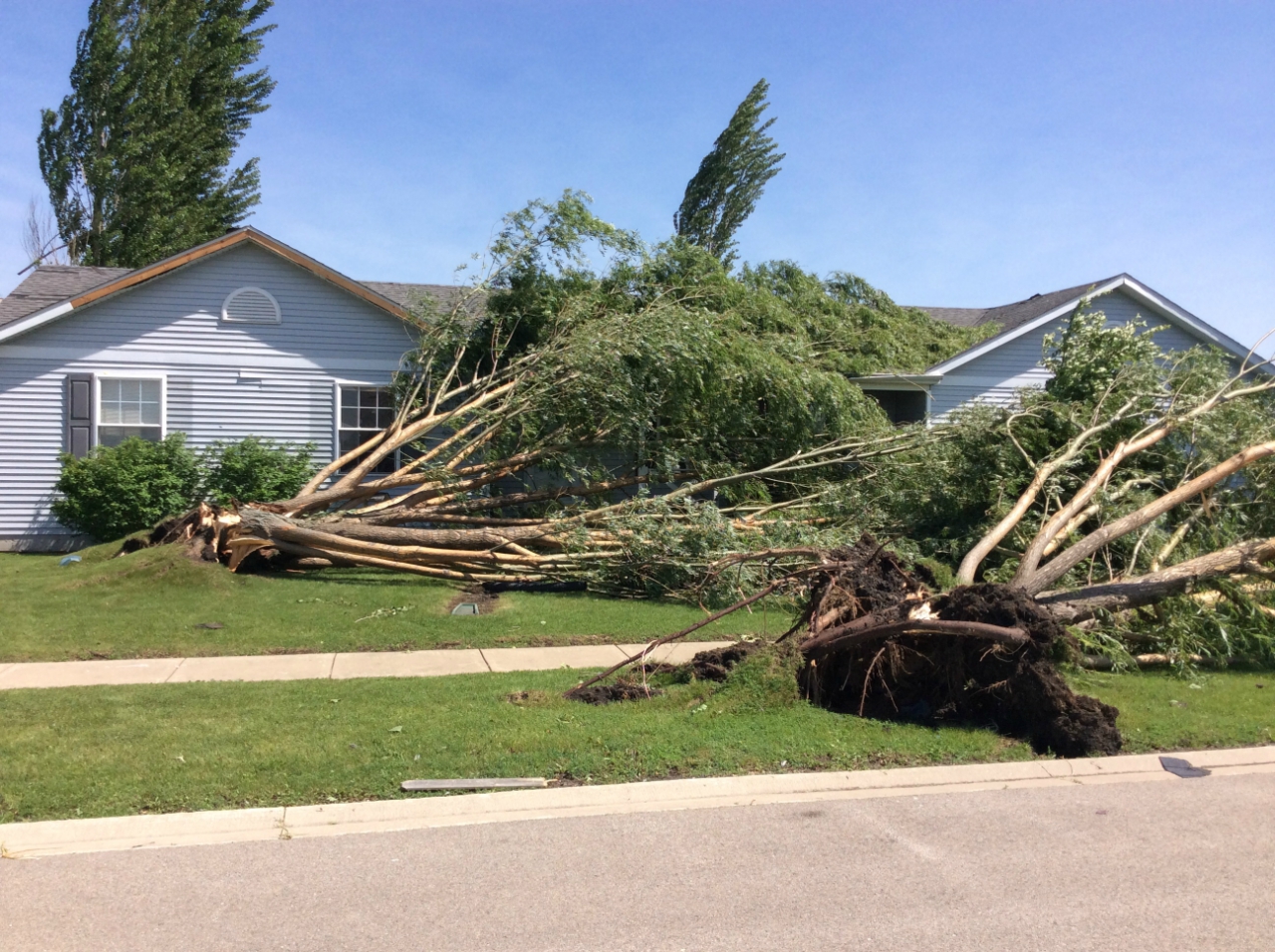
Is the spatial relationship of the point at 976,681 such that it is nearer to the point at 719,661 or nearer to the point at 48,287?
the point at 719,661

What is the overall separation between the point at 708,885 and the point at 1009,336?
16.0 m

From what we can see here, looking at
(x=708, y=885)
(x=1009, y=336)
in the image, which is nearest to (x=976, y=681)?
(x=708, y=885)

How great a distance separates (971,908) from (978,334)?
58.2 feet

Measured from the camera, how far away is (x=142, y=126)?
27.2 m

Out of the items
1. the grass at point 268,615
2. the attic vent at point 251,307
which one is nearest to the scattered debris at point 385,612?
the grass at point 268,615

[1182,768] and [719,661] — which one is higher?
[719,661]

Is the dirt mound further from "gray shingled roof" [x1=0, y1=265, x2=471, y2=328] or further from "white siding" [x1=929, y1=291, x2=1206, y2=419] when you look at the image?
"white siding" [x1=929, y1=291, x2=1206, y2=419]

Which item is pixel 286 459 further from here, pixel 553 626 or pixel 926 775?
pixel 926 775

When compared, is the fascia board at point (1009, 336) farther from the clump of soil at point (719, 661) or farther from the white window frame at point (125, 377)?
the white window frame at point (125, 377)

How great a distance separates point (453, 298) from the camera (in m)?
15.3

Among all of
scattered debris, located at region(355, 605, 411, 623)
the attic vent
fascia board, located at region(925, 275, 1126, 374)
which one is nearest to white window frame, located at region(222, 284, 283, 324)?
the attic vent

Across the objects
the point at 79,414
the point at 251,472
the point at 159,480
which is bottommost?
the point at 159,480

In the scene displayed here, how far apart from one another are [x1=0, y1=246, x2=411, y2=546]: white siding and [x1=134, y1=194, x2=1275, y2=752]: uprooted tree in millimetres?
1345

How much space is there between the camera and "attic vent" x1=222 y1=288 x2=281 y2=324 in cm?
1609
